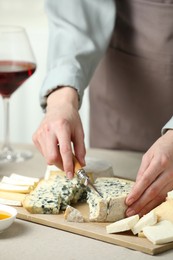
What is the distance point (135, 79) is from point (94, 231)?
0.93 meters

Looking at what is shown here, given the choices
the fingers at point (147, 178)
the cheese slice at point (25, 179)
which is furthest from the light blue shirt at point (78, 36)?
the fingers at point (147, 178)

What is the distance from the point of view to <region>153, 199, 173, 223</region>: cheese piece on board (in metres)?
1.67

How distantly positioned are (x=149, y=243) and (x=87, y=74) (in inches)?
32.8

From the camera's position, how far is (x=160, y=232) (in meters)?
1.60

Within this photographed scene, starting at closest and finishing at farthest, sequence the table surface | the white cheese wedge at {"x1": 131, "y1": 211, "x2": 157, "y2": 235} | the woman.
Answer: the table surface, the white cheese wedge at {"x1": 131, "y1": 211, "x2": 157, "y2": 235}, the woman

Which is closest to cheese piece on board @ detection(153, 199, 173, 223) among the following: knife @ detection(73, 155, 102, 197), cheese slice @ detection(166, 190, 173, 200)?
cheese slice @ detection(166, 190, 173, 200)

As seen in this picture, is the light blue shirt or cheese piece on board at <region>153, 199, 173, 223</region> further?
the light blue shirt

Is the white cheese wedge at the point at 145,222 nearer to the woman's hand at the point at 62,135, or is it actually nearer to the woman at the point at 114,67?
the woman's hand at the point at 62,135

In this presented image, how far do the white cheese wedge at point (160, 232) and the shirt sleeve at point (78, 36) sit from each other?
2.16ft

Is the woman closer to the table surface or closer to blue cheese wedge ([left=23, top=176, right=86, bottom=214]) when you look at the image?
blue cheese wedge ([left=23, top=176, right=86, bottom=214])

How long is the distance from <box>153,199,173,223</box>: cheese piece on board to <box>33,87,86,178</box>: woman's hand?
263 mm

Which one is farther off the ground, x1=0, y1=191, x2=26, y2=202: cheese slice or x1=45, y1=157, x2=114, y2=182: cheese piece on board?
x1=0, y1=191, x2=26, y2=202: cheese slice

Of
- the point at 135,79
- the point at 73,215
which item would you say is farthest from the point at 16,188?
the point at 135,79

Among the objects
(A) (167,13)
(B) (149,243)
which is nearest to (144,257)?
(B) (149,243)
